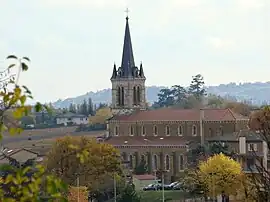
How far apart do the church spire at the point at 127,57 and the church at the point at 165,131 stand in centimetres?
324

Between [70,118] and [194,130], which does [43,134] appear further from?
[194,130]

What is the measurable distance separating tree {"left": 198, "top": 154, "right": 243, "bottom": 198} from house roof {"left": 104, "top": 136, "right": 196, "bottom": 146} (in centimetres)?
2374

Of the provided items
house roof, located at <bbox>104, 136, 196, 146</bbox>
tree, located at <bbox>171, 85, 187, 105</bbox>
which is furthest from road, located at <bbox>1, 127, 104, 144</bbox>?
house roof, located at <bbox>104, 136, 196, 146</bbox>

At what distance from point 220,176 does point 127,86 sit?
37907 millimetres

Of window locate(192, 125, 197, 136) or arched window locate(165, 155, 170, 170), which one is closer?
arched window locate(165, 155, 170, 170)

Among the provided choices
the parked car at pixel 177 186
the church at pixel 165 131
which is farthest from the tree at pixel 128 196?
the church at pixel 165 131

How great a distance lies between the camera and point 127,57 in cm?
9912

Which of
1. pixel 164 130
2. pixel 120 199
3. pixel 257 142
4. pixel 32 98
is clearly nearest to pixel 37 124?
pixel 164 130

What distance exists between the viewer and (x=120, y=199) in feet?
199

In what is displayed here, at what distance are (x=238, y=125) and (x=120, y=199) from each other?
27655mm

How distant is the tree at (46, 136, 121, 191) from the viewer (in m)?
66.5

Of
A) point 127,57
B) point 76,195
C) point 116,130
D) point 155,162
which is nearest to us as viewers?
point 76,195

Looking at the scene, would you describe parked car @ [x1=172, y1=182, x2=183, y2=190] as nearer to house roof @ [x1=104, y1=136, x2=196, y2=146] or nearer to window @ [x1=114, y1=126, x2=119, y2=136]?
house roof @ [x1=104, y1=136, x2=196, y2=146]

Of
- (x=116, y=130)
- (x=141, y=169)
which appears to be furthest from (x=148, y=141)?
(x=141, y=169)
